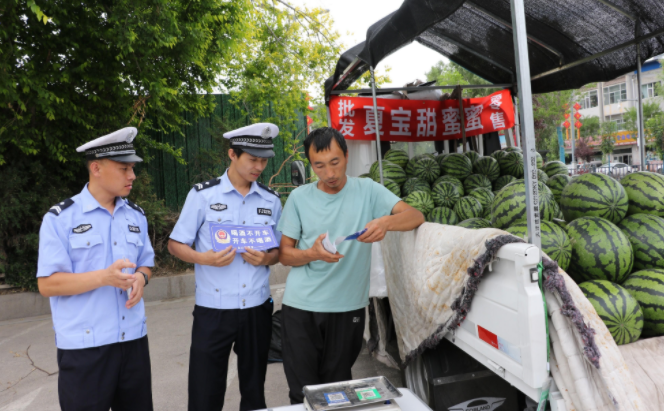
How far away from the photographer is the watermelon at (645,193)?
3.06 meters

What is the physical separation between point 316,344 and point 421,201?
2.21m

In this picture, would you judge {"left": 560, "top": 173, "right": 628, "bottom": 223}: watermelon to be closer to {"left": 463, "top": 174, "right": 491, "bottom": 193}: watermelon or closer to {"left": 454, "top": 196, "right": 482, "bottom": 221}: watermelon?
{"left": 454, "top": 196, "right": 482, "bottom": 221}: watermelon

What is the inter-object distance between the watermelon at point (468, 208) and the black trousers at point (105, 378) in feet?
9.26

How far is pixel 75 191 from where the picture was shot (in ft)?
26.9

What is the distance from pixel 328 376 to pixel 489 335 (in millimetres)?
986

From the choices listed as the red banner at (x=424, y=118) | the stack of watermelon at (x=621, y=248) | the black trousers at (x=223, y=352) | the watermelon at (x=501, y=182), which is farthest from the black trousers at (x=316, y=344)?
the red banner at (x=424, y=118)

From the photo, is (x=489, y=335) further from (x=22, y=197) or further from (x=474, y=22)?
(x=22, y=197)

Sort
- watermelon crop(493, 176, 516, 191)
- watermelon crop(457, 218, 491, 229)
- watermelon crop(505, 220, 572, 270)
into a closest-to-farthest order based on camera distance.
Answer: watermelon crop(505, 220, 572, 270), watermelon crop(457, 218, 491, 229), watermelon crop(493, 176, 516, 191)

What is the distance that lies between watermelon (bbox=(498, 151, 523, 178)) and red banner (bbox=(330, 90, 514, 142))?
1380mm

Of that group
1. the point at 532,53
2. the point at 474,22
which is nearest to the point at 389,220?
the point at 474,22

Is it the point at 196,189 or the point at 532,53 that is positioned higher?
the point at 532,53

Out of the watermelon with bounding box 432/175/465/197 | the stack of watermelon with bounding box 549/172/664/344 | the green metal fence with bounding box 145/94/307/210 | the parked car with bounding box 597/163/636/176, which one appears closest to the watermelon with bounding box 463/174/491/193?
the watermelon with bounding box 432/175/465/197

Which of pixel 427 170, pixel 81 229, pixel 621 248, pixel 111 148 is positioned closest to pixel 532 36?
pixel 427 170

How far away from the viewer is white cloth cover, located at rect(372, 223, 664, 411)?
5.63 ft
